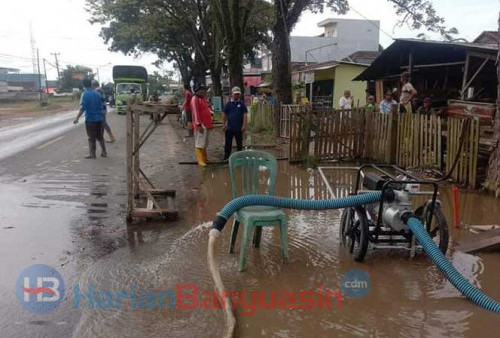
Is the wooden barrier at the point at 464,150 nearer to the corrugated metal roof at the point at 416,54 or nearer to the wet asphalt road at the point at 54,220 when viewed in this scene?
the corrugated metal roof at the point at 416,54

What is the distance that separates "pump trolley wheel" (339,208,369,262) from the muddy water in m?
0.12

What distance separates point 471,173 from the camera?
26.2ft

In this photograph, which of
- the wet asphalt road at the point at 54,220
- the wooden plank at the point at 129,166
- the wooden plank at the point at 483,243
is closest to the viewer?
the wet asphalt road at the point at 54,220

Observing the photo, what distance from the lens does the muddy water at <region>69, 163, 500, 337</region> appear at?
11.1 feet

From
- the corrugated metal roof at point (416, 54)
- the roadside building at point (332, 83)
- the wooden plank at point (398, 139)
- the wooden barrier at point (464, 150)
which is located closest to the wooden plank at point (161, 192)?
the wooden barrier at point (464, 150)

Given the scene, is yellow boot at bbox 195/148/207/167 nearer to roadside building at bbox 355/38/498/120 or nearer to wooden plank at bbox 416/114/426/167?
wooden plank at bbox 416/114/426/167

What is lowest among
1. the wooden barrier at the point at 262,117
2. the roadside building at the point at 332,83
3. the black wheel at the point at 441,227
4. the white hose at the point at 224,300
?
the white hose at the point at 224,300

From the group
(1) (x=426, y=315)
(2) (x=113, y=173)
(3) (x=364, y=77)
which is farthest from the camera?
(3) (x=364, y=77)

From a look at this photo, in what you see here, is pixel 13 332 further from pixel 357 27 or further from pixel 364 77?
pixel 357 27

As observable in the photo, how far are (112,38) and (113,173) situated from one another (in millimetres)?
35350

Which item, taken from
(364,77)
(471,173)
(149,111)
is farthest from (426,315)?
(364,77)

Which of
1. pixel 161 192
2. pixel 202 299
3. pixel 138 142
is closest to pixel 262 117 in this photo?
pixel 161 192

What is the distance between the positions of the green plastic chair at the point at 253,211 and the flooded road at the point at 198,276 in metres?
0.18

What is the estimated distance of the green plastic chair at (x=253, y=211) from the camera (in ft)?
14.5
